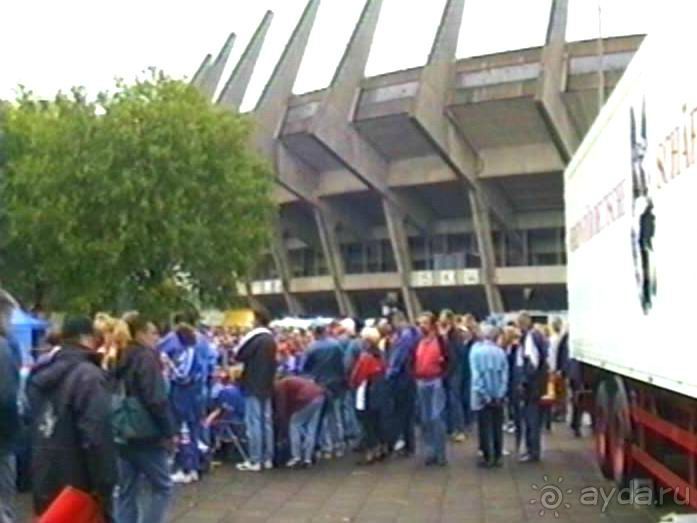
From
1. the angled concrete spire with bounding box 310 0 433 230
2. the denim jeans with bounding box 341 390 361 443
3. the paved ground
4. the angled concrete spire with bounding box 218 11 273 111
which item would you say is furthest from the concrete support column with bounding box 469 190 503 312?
the paved ground

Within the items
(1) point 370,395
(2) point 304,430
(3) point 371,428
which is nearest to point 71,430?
(2) point 304,430

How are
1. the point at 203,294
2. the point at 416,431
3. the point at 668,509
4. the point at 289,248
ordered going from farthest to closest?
the point at 289,248
the point at 203,294
the point at 416,431
the point at 668,509

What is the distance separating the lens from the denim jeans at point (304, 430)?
16703 millimetres

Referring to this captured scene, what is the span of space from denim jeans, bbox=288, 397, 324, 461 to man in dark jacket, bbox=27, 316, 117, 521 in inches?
367

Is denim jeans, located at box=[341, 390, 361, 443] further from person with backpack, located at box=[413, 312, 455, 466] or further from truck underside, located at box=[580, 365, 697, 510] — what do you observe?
truck underside, located at box=[580, 365, 697, 510]

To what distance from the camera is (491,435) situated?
16578mm

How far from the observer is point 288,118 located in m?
69.4

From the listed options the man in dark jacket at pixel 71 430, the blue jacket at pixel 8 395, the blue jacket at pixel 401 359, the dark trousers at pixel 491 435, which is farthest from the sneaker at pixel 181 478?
the man in dark jacket at pixel 71 430

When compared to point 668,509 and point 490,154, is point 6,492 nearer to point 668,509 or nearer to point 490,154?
A: point 668,509

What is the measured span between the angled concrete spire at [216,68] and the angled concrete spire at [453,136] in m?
21.0

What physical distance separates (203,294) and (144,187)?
5.79 metres

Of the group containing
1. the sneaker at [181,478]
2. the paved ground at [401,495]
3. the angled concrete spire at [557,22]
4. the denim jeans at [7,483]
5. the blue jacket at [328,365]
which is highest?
the angled concrete spire at [557,22]

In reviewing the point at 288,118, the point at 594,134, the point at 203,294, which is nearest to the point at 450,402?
the point at 594,134

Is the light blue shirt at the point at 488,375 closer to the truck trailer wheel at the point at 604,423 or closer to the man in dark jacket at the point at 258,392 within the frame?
the truck trailer wheel at the point at 604,423
